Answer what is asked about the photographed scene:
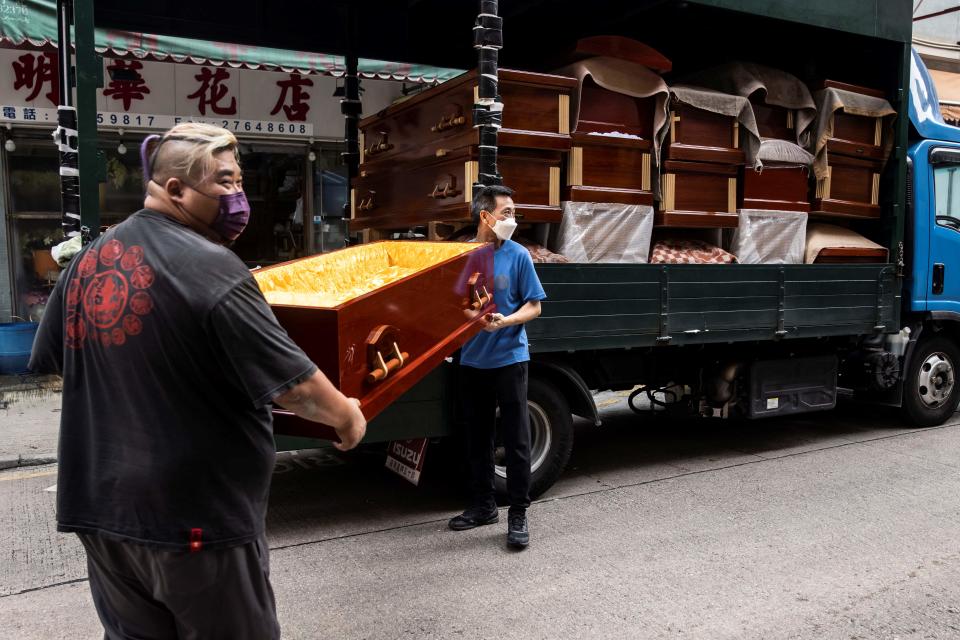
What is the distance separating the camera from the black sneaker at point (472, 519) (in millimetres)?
4551

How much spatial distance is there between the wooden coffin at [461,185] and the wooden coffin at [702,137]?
3.24 ft

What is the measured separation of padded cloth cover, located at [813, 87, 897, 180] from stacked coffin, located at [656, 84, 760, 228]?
730 mm

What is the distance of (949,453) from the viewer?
20.6 ft

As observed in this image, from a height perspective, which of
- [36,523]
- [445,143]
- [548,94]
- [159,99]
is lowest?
[36,523]

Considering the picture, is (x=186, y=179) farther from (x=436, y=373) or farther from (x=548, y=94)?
(x=548, y=94)

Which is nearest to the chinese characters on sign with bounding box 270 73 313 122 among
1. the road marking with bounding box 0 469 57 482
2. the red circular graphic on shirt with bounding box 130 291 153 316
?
the road marking with bounding box 0 469 57 482

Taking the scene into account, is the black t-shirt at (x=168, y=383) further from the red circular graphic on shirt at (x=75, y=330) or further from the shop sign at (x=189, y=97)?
the shop sign at (x=189, y=97)

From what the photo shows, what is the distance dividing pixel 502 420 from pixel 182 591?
2.62m

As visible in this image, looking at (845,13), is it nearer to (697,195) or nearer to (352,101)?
(697,195)

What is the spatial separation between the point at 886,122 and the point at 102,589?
6807 mm

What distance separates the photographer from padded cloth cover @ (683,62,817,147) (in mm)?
6188

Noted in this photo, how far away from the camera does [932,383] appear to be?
283 inches

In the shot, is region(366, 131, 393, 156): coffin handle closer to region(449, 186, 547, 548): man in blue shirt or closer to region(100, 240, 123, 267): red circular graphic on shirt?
region(449, 186, 547, 548): man in blue shirt

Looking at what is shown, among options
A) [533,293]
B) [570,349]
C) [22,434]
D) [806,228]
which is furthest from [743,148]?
[22,434]
